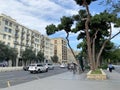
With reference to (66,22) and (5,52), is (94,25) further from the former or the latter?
(5,52)

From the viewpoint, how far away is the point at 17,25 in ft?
354

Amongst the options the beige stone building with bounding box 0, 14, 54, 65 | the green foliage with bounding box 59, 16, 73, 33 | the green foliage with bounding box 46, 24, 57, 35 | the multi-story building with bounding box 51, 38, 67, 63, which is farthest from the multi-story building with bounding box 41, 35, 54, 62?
the green foliage with bounding box 59, 16, 73, 33

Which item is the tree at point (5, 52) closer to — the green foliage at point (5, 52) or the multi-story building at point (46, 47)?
the green foliage at point (5, 52)

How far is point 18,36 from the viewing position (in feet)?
356

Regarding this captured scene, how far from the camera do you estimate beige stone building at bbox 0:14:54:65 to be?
9594 cm

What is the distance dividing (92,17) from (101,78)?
14.0m

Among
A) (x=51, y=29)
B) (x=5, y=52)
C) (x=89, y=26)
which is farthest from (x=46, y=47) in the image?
(x=89, y=26)

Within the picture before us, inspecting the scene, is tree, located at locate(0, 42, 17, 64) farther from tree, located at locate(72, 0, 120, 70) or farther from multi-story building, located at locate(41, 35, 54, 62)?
multi-story building, located at locate(41, 35, 54, 62)

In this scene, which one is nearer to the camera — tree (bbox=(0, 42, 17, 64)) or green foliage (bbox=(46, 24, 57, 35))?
green foliage (bbox=(46, 24, 57, 35))

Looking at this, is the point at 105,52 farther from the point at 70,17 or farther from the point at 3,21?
the point at 3,21

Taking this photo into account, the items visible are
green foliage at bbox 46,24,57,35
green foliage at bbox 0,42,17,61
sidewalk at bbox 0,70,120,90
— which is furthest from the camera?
green foliage at bbox 0,42,17,61

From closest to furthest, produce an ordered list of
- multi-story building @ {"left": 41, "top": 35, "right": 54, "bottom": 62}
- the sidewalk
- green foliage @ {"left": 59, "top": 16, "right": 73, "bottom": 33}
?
1. the sidewalk
2. green foliage @ {"left": 59, "top": 16, "right": 73, "bottom": 33}
3. multi-story building @ {"left": 41, "top": 35, "right": 54, "bottom": 62}

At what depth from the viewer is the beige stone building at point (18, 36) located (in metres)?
95.9

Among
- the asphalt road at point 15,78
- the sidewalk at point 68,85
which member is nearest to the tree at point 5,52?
the asphalt road at point 15,78
